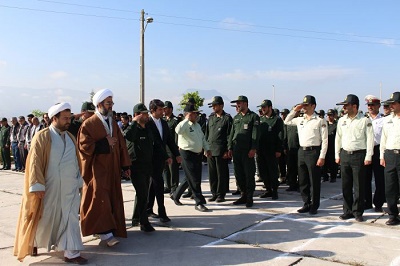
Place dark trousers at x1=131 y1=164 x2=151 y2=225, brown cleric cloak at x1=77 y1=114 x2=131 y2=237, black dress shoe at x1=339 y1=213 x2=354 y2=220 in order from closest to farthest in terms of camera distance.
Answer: brown cleric cloak at x1=77 y1=114 x2=131 y2=237 → dark trousers at x1=131 y1=164 x2=151 y2=225 → black dress shoe at x1=339 y1=213 x2=354 y2=220

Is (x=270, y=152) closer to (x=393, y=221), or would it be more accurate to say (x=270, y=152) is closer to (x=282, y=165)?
(x=282, y=165)

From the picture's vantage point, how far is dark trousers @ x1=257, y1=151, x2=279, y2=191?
803cm

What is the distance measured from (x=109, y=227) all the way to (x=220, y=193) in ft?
10.9

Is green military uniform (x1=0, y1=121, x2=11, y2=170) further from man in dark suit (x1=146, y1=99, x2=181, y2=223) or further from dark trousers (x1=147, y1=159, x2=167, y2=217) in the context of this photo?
dark trousers (x1=147, y1=159, x2=167, y2=217)

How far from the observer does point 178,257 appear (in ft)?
15.1

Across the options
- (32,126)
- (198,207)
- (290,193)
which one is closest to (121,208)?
(198,207)

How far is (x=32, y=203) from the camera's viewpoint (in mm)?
4348

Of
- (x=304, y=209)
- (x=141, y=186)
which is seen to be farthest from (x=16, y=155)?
(x=304, y=209)

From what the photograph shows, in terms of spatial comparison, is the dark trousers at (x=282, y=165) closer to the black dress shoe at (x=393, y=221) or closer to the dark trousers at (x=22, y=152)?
the black dress shoe at (x=393, y=221)

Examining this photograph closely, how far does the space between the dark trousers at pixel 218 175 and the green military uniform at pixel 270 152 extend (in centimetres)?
95

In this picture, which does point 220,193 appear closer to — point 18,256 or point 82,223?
point 82,223

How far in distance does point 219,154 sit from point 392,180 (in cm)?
327

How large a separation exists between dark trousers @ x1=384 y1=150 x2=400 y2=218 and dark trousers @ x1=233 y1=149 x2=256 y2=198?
2401 millimetres

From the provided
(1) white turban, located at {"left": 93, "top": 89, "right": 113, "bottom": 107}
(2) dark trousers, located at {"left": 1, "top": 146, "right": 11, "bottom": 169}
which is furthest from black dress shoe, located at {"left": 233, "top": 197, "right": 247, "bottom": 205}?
(2) dark trousers, located at {"left": 1, "top": 146, "right": 11, "bottom": 169}
